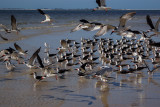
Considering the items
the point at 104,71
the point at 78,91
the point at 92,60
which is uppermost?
the point at 104,71

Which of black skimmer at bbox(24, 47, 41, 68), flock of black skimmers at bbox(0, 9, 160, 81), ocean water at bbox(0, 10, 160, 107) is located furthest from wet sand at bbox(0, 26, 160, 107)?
black skimmer at bbox(24, 47, 41, 68)

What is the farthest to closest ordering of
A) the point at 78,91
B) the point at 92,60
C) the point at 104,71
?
1. the point at 92,60
2. the point at 104,71
3. the point at 78,91

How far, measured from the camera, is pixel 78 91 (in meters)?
8.41

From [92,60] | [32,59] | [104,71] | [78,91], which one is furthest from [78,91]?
[92,60]

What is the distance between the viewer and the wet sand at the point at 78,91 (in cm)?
736

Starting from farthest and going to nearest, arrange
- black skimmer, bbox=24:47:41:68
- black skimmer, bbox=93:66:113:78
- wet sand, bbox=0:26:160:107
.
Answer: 1. black skimmer, bbox=24:47:41:68
2. black skimmer, bbox=93:66:113:78
3. wet sand, bbox=0:26:160:107

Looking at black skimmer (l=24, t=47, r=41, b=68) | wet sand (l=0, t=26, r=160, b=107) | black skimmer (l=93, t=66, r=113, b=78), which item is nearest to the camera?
wet sand (l=0, t=26, r=160, b=107)

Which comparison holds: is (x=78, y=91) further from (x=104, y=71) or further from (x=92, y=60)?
(x=92, y=60)

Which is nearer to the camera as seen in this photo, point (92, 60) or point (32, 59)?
point (32, 59)

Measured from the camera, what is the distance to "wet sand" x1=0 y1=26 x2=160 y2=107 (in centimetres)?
736

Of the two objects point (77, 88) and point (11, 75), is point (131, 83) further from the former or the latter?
point (11, 75)

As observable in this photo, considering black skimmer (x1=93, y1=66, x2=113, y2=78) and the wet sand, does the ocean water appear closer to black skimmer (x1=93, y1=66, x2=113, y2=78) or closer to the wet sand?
the wet sand

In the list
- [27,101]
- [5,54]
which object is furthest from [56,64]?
[27,101]

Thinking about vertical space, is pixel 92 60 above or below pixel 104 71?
below
